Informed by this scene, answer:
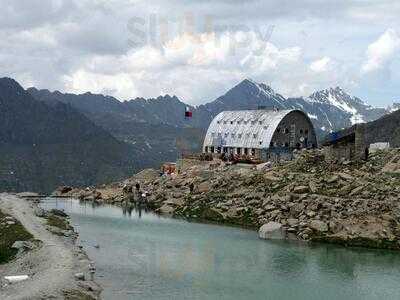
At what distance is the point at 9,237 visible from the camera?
230 ft

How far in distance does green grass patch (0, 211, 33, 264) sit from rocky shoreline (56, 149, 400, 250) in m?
30.7

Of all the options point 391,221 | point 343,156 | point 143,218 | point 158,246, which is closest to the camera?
point 158,246

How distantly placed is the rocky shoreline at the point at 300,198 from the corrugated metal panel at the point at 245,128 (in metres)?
30.5

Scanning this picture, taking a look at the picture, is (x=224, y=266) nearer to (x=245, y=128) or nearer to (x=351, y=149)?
(x=351, y=149)

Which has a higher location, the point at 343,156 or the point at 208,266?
the point at 343,156

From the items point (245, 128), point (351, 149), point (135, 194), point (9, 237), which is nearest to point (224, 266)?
point (9, 237)

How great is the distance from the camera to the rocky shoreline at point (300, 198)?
8300 centimetres

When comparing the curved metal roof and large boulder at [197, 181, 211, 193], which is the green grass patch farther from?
the curved metal roof

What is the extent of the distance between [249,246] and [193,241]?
24.6ft

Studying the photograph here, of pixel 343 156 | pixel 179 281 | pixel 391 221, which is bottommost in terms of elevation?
pixel 179 281

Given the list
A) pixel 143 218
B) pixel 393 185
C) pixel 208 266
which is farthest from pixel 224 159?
pixel 208 266

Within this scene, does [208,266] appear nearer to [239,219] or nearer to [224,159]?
[239,219]

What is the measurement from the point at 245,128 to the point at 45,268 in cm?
11723

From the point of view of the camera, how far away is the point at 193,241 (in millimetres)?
80375
